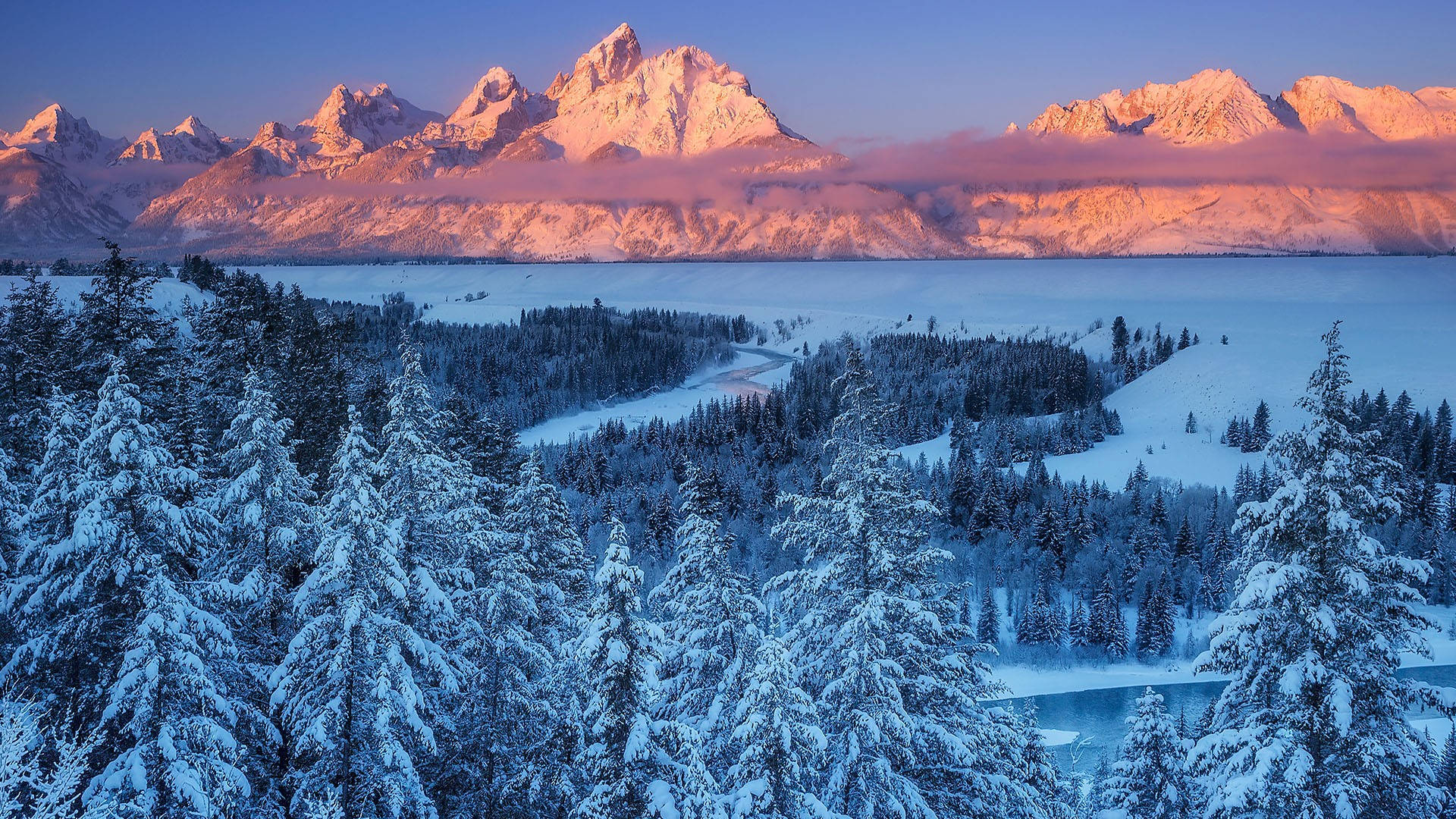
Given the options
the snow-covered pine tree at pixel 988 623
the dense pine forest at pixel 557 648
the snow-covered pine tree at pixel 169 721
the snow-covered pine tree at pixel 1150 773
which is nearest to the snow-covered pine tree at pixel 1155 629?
the snow-covered pine tree at pixel 988 623

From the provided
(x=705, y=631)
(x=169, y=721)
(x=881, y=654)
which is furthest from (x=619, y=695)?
(x=169, y=721)

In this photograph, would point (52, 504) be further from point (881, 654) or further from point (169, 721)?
point (881, 654)

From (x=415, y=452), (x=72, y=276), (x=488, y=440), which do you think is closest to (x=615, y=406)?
Answer: (x=72, y=276)

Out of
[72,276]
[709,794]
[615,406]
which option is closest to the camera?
[709,794]

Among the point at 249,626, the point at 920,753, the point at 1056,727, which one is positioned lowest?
the point at 1056,727

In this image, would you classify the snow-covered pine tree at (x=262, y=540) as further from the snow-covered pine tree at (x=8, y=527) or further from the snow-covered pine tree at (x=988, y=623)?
the snow-covered pine tree at (x=988, y=623)

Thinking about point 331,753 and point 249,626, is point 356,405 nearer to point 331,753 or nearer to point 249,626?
point 249,626
